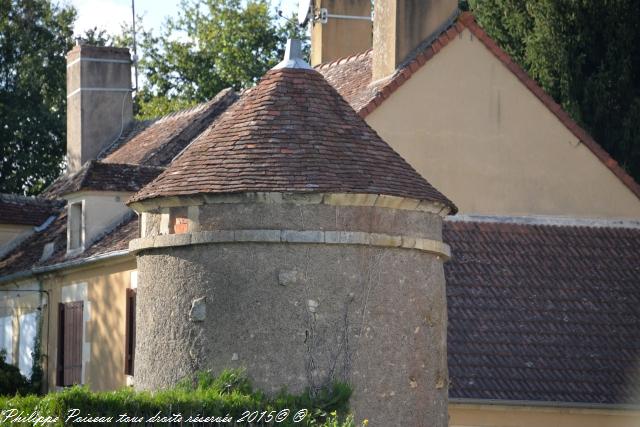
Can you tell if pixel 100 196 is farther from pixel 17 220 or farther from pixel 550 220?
pixel 550 220

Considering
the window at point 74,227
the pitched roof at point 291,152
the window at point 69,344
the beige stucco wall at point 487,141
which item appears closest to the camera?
the pitched roof at point 291,152

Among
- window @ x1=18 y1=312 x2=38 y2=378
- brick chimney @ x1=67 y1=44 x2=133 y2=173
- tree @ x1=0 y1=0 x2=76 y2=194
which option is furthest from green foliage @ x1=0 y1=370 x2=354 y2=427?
tree @ x1=0 y1=0 x2=76 y2=194

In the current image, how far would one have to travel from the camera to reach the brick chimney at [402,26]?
72.4 ft

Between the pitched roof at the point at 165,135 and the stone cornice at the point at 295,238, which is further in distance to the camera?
the pitched roof at the point at 165,135

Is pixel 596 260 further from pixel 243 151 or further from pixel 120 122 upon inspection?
pixel 120 122

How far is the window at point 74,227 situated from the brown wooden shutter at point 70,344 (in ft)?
3.01

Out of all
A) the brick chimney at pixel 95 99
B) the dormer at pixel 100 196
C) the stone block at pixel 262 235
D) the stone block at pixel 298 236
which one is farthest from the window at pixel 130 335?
the brick chimney at pixel 95 99

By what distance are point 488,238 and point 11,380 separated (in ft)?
25.5

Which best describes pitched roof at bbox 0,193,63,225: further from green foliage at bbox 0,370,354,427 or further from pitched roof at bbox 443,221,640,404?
green foliage at bbox 0,370,354,427

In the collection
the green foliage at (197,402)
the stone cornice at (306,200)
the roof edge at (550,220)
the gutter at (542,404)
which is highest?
the stone cornice at (306,200)

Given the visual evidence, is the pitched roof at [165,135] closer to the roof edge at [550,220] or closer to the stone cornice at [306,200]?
the roof edge at [550,220]

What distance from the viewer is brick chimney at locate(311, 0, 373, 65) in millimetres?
26422

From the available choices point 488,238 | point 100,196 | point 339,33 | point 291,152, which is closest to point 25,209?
point 100,196

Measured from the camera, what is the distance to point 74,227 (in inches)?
947
